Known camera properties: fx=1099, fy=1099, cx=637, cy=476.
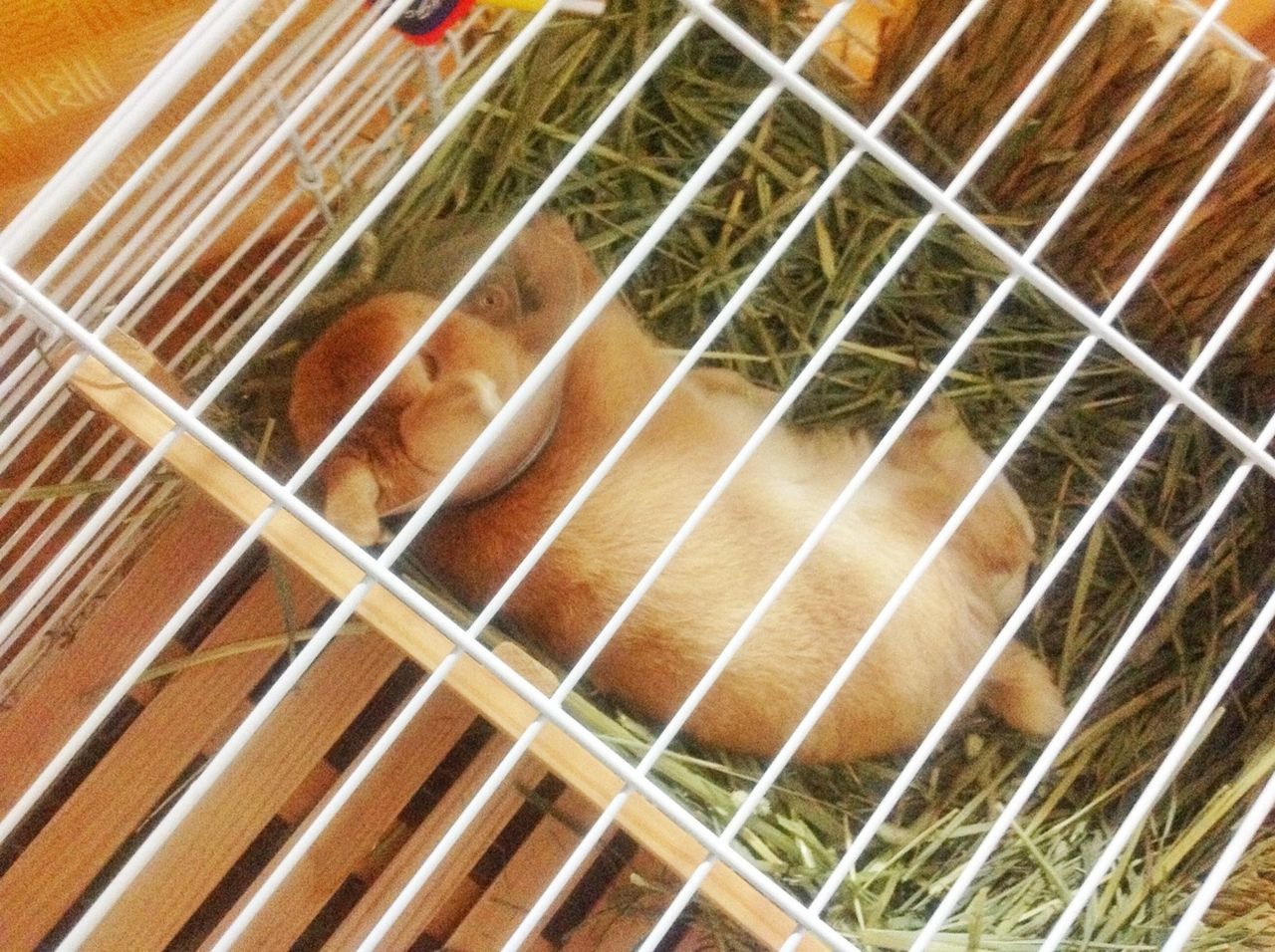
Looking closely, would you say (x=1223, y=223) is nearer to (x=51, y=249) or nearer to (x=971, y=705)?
(x=971, y=705)

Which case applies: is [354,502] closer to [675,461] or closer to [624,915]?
[675,461]

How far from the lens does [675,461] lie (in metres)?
1.02

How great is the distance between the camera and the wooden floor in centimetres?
110

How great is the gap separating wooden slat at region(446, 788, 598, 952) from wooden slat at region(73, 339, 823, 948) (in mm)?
336

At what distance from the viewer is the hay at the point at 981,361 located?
951 mm

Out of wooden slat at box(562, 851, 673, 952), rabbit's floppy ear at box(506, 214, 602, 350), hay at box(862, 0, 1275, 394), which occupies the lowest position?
wooden slat at box(562, 851, 673, 952)

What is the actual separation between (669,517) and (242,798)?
0.52 metres

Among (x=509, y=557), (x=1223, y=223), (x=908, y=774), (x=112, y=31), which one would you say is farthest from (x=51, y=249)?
(x=1223, y=223)

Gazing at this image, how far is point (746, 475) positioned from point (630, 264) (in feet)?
1.27

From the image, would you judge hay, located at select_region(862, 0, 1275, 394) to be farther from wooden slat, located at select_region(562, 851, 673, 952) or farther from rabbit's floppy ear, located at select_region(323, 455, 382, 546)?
wooden slat, located at select_region(562, 851, 673, 952)

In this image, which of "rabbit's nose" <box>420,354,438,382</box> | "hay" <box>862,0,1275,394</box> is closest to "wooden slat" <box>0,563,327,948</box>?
"rabbit's nose" <box>420,354,438,382</box>

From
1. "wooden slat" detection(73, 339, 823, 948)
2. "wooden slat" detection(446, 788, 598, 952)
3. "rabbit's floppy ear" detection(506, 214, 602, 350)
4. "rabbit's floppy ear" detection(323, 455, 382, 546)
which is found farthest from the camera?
"wooden slat" detection(446, 788, 598, 952)

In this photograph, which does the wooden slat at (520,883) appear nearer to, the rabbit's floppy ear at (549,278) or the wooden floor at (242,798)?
the wooden floor at (242,798)

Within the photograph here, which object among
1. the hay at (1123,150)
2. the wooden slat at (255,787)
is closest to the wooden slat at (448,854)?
the wooden slat at (255,787)
